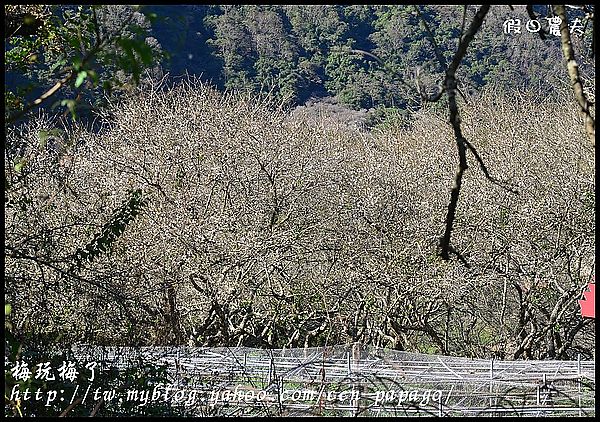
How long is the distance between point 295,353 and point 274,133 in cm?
388

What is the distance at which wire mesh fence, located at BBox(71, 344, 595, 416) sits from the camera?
12.5 ft

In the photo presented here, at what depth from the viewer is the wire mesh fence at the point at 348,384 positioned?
12.5 ft

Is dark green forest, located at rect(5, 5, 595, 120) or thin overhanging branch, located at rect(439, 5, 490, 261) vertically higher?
dark green forest, located at rect(5, 5, 595, 120)

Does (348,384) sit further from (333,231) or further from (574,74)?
(333,231)

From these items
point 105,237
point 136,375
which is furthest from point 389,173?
point 136,375

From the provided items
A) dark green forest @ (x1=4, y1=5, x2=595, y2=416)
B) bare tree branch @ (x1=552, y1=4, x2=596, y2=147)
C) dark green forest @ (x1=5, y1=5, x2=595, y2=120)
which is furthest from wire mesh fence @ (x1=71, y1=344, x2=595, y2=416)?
dark green forest @ (x1=5, y1=5, x2=595, y2=120)

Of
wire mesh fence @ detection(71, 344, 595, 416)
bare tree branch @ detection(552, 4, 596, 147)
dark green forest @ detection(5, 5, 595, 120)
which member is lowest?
wire mesh fence @ detection(71, 344, 595, 416)

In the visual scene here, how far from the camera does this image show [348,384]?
15.3ft

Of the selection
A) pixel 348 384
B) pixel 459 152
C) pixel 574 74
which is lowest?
pixel 348 384

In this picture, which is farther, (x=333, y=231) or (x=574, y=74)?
(x=333, y=231)

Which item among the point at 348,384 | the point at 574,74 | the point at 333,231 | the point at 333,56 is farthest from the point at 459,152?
the point at 333,56

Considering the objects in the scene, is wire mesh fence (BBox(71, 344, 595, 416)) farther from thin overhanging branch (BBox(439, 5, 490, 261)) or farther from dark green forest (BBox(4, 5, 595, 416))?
thin overhanging branch (BBox(439, 5, 490, 261))

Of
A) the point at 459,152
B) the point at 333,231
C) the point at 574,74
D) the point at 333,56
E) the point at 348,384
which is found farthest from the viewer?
the point at 333,56

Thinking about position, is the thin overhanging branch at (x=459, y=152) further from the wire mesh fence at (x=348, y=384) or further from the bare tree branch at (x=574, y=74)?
the wire mesh fence at (x=348, y=384)
